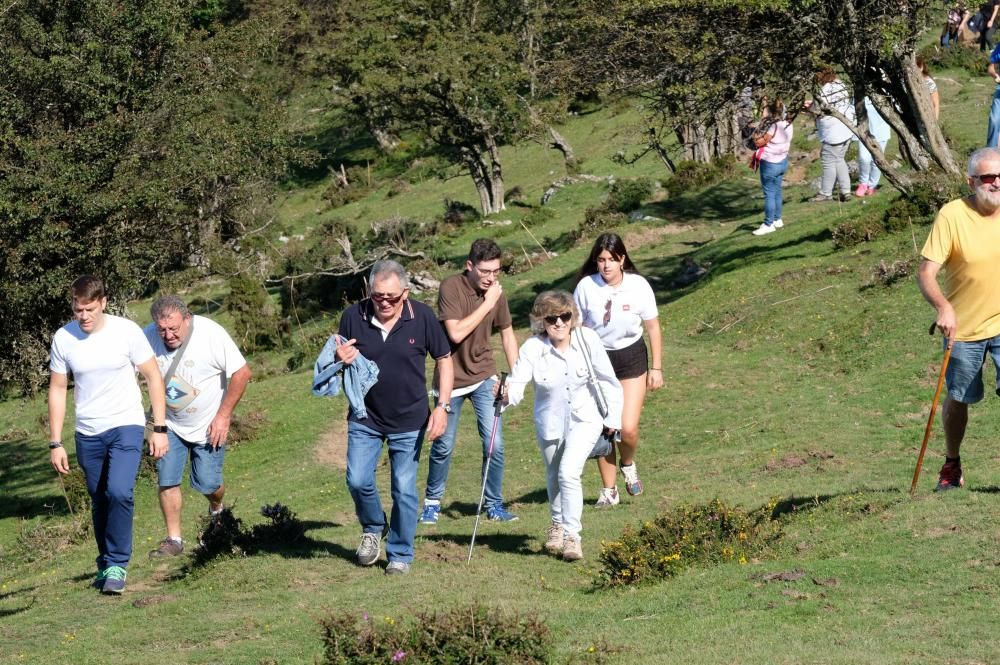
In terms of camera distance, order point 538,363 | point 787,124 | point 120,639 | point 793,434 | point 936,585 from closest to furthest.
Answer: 1. point 936,585
2. point 120,639
3. point 538,363
4. point 793,434
5. point 787,124

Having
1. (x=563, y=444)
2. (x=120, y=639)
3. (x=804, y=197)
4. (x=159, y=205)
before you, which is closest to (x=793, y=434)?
(x=563, y=444)

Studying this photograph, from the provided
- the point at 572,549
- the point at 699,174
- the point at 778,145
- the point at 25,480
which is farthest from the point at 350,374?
the point at 699,174

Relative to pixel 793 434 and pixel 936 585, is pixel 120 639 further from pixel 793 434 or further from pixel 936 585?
pixel 793 434

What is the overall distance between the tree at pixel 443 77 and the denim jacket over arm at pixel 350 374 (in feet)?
86.0

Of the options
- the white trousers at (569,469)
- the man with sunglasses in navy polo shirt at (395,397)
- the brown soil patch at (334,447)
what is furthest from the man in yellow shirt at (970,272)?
the brown soil patch at (334,447)

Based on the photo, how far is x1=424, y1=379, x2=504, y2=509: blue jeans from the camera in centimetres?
1098

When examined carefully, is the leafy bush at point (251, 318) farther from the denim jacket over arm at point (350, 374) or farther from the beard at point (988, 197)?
the beard at point (988, 197)

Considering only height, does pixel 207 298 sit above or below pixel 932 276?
below

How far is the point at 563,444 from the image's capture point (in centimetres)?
965

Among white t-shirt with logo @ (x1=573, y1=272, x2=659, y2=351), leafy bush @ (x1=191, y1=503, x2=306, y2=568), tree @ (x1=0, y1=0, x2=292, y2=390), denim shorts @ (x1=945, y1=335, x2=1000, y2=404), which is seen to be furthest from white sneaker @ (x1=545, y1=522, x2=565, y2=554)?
tree @ (x1=0, y1=0, x2=292, y2=390)

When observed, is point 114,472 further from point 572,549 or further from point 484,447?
point 572,549

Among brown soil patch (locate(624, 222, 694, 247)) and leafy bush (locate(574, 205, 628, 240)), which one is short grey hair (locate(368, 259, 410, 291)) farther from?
leafy bush (locate(574, 205, 628, 240))

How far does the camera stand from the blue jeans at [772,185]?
2188 cm

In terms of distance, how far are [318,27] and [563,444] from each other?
4762 centimetres
